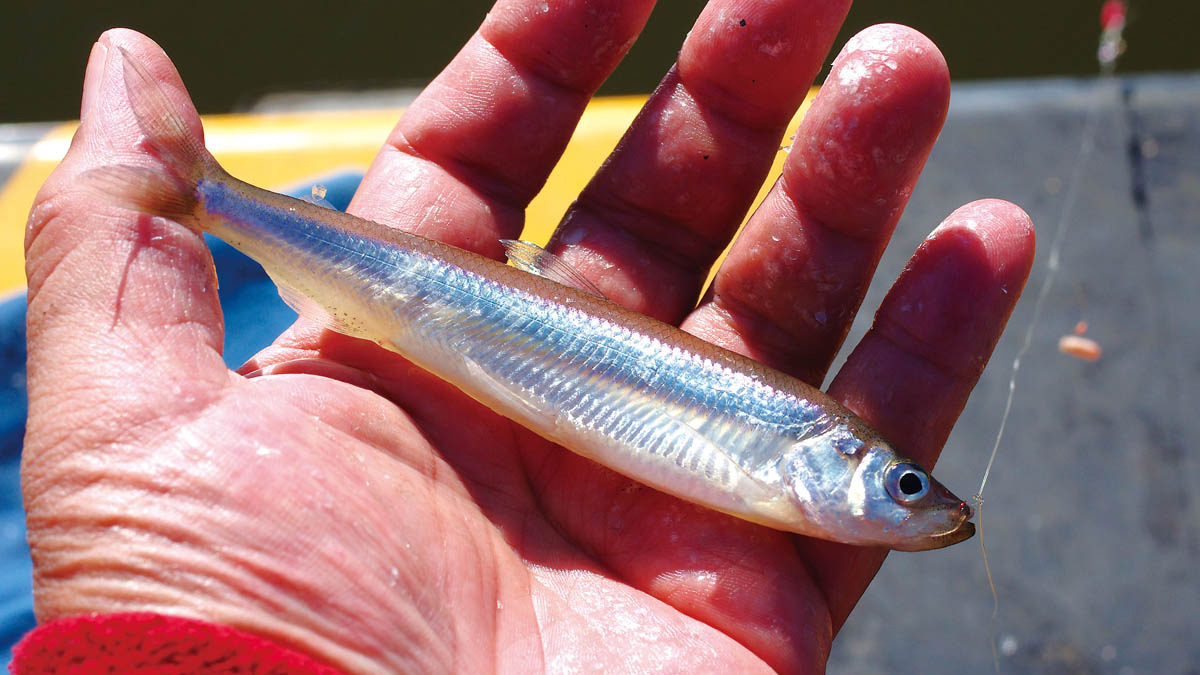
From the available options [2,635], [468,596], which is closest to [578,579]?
[468,596]

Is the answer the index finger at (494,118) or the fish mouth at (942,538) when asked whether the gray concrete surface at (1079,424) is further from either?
the index finger at (494,118)

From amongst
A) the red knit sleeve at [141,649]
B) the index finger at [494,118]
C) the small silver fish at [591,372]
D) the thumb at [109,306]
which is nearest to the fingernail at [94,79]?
the thumb at [109,306]

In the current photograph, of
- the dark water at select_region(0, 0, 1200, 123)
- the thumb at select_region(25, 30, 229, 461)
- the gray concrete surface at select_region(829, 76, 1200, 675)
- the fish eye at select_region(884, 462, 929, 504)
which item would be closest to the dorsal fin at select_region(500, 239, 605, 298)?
the thumb at select_region(25, 30, 229, 461)

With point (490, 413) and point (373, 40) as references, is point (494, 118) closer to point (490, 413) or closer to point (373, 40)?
point (490, 413)

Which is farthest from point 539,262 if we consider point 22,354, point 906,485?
point 22,354

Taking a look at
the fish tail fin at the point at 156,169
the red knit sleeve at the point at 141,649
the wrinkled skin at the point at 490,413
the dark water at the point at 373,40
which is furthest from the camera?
the dark water at the point at 373,40

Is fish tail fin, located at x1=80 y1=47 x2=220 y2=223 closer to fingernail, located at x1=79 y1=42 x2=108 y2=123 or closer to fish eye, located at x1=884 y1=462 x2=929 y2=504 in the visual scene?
fingernail, located at x1=79 y1=42 x2=108 y2=123
